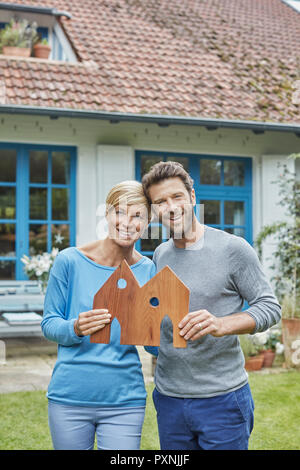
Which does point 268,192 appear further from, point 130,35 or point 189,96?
point 130,35

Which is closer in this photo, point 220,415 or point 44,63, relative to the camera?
point 220,415

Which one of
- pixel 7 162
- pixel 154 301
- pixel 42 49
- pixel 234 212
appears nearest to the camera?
pixel 154 301

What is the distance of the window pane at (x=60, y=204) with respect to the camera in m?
7.90

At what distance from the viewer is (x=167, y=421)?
197cm

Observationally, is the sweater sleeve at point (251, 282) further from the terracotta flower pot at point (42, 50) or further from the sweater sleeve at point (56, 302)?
the terracotta flower pot at point (42, 50)

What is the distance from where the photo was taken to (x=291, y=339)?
6.30 metres

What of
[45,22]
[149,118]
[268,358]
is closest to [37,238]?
[149,118]

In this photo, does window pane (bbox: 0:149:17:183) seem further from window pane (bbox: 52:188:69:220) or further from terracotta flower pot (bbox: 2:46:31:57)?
terracotta flower pot (bbox: 2:46:31:57)

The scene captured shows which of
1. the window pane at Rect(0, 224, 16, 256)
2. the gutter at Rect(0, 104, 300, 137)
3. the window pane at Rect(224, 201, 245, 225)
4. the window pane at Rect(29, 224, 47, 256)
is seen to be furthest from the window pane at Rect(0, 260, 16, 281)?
the window pane at Rect(224, 201, 245, 225)

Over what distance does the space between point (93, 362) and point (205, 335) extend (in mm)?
359

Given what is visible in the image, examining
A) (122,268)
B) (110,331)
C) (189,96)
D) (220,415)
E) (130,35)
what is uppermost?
(130,35)

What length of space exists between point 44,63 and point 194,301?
22.6 ft

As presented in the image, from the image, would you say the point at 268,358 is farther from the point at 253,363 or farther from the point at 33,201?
the point at 33,201
